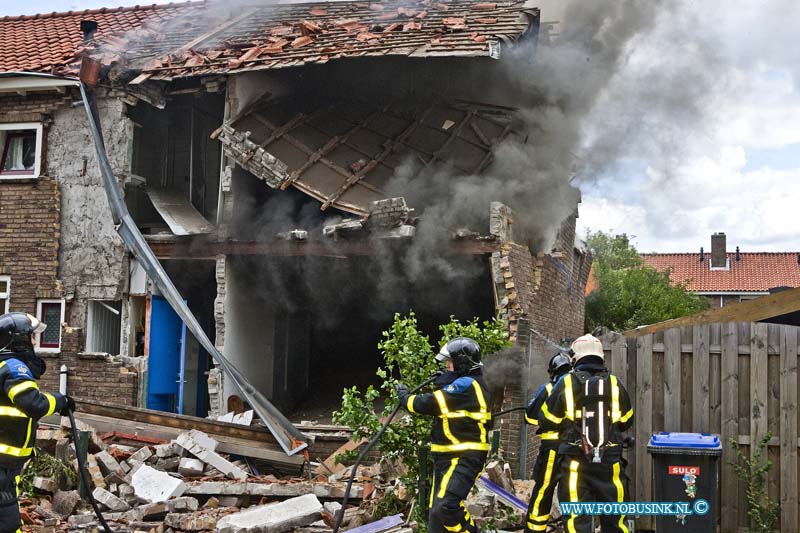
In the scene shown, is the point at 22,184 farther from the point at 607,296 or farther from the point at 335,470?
the point at 607,296

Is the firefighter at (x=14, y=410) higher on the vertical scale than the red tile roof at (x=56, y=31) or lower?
lower

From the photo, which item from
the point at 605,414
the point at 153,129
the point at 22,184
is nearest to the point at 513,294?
the point at 605,414

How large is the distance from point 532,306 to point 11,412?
836cm

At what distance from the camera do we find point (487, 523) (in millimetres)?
7469

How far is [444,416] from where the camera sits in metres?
6.49

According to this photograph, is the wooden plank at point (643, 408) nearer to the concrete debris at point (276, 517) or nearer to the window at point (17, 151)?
the concrete debris at point (276, 517)

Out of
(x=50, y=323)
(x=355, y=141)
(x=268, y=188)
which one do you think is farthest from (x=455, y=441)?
(x=50, y=323)

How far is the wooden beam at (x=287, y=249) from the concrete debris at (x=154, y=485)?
399 cm

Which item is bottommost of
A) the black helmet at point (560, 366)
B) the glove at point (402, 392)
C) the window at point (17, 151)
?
the glove at point (402, 392)

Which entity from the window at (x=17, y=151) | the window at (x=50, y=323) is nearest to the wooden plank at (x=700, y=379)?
the window at (x=50, y=323)

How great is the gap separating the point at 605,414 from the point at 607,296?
23.4m

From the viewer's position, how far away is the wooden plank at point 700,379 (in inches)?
305

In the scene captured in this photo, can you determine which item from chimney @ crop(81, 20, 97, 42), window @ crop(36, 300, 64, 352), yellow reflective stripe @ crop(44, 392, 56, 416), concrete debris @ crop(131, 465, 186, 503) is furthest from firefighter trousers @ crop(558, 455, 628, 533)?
chimney @ crop(81, 20, 97, 42)

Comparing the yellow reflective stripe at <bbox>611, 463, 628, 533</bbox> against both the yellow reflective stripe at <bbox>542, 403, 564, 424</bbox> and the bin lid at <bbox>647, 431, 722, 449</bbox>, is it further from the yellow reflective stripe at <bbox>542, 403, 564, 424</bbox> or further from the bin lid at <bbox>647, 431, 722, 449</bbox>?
the bin lid at <bbox>647, 431, 722, 449</bbox>
